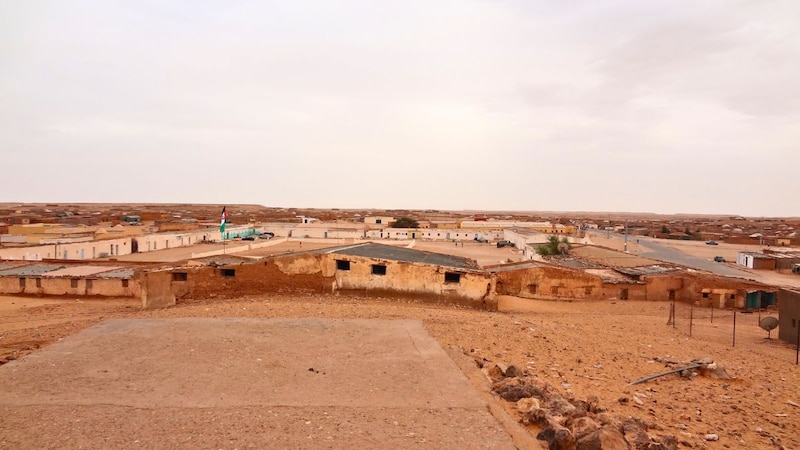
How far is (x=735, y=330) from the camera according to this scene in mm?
17969

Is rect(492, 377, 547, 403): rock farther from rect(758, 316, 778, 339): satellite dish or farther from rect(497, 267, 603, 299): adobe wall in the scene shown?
rect(497, 267, 603, 299): adobe wall

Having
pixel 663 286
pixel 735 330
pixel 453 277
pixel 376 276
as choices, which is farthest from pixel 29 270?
pixel 735 330

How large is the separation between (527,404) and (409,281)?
1064cm

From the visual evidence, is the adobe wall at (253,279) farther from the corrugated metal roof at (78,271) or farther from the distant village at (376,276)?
the corrugated metal roof at (78,271)

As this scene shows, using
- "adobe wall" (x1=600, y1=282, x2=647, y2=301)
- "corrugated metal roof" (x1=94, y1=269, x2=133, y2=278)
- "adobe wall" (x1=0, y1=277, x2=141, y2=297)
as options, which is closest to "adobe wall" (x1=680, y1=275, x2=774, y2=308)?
"adobe wall" (x1=600, y1=282, x2=647, y2=301)

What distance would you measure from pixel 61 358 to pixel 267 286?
27.6 ft

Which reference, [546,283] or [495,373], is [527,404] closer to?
[495,373]

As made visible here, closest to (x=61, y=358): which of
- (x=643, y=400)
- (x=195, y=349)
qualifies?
(x=195, y=349)

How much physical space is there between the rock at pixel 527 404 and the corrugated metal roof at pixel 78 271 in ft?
Result: 81.4

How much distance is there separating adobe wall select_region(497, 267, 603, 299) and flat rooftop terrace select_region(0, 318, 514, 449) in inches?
541

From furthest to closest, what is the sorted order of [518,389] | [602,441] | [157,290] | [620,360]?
1. [157,290]
2. [620,360]
3. [518,389]
4. [602,441]

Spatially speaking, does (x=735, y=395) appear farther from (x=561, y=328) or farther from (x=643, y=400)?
(x=561, y=328)

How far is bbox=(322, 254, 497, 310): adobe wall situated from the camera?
668 inches

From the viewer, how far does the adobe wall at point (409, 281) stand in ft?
55.7
